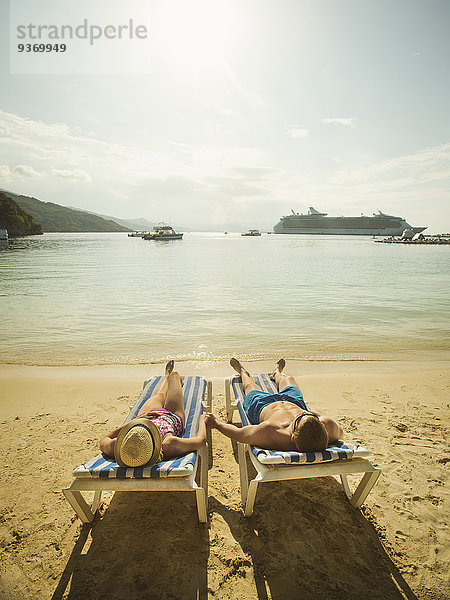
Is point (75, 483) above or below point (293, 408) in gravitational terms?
below

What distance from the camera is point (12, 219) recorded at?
3216 inches

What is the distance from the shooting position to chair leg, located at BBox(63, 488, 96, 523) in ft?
8.52

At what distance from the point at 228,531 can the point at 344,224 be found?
120234 mm

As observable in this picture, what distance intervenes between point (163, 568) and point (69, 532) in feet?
2.99

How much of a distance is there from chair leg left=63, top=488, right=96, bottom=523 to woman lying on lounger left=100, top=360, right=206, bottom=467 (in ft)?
1.19

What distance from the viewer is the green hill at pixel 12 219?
78.7m

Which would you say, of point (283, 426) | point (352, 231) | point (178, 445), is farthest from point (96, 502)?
point (352, 231)

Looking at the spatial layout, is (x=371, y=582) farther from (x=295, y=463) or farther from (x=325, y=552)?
(x=295, y=463)

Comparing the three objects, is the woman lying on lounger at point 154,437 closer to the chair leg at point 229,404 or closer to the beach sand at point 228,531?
the beach sand at point 228,531

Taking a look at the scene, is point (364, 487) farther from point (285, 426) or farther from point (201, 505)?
point (201, 505)

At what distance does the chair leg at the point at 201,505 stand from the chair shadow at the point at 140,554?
11 cm

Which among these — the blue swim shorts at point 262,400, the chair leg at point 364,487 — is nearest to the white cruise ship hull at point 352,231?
the blue swim shorts at point 262,400

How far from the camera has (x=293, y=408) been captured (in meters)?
3.41

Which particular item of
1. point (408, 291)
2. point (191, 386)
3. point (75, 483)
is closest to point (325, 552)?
point (75, 483)
